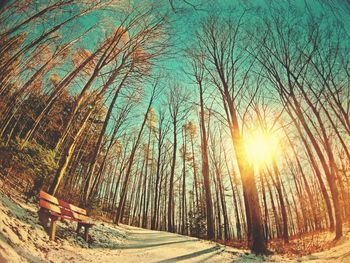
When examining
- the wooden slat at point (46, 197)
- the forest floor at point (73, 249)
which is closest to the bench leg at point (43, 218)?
the forest floor at point (73, 249)

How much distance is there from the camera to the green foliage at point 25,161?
5.57 m

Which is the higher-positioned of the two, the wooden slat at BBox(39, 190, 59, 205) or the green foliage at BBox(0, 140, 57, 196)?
the green foliage at BBox(0, 140, 57, 196)

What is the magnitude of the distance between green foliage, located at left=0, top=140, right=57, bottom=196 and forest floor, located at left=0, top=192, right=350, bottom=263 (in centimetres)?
74

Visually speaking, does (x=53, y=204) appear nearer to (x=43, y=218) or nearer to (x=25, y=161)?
(x=43, y=218)

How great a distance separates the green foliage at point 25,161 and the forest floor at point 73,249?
29.1 inches

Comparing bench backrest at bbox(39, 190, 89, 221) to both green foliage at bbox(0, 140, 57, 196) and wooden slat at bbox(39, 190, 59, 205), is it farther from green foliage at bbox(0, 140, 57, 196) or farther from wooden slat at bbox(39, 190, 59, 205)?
green foliage at bbox(0, 140, 57, 196)

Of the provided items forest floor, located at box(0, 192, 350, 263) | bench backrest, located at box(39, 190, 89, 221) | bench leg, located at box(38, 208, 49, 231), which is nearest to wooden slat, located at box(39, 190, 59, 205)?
bench backrest, located at box(39, 190, 89, 221)

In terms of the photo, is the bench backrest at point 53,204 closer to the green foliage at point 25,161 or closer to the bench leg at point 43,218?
the bench leg at point 43,218

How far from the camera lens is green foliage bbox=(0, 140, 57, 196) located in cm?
557

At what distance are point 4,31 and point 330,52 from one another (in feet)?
42.7

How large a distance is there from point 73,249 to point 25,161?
2.96 m

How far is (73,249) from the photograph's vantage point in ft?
15.4

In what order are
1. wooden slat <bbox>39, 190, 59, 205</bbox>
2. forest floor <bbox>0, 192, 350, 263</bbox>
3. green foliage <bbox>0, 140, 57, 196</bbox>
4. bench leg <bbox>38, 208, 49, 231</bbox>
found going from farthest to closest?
green foliage <bbox>0, 140, 57, 196</bbox>
bench leg <bbox>38, 208, 49, 231</bbox>
wooden slat <bbox>39, 190, 59, 205</bbox>
forest floor <bbox>0, 192, 350, 263</bbox>

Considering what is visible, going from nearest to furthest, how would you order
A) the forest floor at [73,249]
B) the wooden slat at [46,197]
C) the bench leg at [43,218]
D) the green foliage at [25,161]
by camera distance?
the forest floor at [73,249] < the wooden slat at [46,197] < the bench leg at [43,218] < the green foliage at [25,161]
